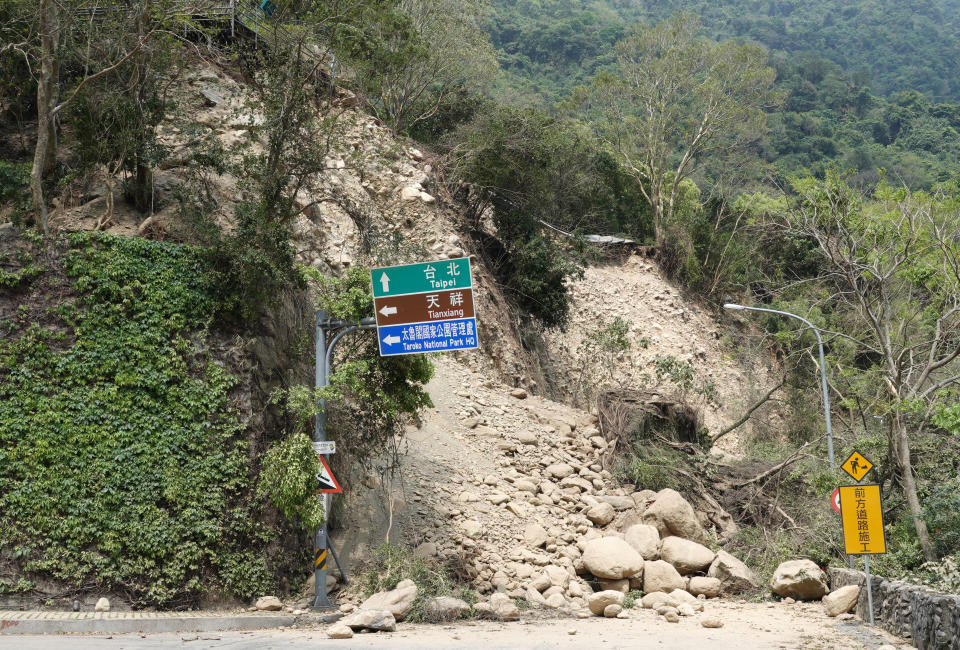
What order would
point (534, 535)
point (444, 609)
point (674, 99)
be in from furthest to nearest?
point (674, 99) → point (534, 535) → point (444, 609)

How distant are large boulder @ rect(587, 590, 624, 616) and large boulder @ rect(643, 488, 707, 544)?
3.61 m

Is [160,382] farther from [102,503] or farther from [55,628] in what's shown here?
[55,628]

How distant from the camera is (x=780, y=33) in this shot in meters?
99.1

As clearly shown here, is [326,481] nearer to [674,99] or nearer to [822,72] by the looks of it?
[674,99]

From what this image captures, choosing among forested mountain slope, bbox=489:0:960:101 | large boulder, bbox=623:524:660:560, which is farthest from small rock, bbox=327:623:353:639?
forested mountain slope, bbox=489:0:960:101

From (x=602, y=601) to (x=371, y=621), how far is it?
448 centimetres

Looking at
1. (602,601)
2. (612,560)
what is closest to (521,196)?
(612,560)

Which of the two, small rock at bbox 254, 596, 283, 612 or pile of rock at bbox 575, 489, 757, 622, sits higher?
small rock at bbox 254, 596, 283, 612

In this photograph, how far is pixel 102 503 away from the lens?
12336 mm

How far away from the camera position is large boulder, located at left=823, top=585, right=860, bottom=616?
535 inches

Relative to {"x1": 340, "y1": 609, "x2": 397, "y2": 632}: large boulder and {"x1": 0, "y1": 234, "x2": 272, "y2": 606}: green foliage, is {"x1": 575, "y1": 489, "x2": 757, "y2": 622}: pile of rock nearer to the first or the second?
{"x1": 340, "y1": 609, "x2": 397, "y2": 632}: large boulder

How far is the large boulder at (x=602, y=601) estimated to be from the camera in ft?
45.4

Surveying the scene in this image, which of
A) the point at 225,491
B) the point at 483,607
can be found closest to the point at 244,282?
the point at 225,491

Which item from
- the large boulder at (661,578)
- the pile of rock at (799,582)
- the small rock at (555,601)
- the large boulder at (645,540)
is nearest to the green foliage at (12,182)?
the small rock at (555,601)
